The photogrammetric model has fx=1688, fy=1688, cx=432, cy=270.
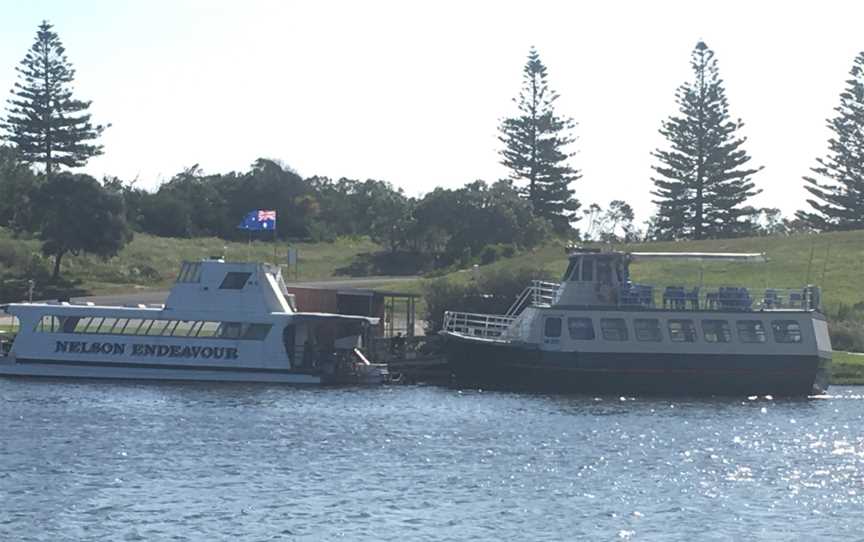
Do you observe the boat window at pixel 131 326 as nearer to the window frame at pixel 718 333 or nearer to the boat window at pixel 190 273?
the boat window at pixel 190 273

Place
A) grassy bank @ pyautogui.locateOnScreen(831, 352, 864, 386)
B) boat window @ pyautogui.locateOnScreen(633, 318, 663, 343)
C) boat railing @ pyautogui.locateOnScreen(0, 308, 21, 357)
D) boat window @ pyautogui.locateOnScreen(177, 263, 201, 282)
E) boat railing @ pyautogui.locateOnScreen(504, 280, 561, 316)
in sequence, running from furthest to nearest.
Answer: grassy bank @ pyautogui.locateOnScreen(831, 352, 864, 386) → boat railing @ pyautogui.locateOnScreen(0, 308, 21, 357) → boat window @ pyautogui.locateOnScreen(177, 263, 201, 282) → boat railing @ pyautogui.locateOnScreen(504, 280, 561, 316) → boat window @ pyautogui.locateOnScreen(633, 318, 663, 343)

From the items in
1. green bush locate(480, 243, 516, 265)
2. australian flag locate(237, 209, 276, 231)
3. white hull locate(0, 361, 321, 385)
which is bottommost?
white hull locate(0, 361, 321, 385)

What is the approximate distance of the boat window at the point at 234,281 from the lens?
224 ft

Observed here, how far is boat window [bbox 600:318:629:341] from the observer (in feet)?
218

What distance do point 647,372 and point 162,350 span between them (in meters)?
19.2

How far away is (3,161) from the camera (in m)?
119

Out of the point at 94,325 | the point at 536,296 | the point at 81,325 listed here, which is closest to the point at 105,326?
the point at 94,325

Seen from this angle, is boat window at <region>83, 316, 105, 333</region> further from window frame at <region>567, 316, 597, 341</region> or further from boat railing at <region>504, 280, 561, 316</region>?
window frame at <region>567, 316, 597, 341</region>

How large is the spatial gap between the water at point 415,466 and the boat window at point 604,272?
580cm

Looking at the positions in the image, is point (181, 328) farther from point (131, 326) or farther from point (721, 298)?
point (721, 298)

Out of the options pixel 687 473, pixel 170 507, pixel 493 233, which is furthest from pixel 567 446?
pixel 493 233

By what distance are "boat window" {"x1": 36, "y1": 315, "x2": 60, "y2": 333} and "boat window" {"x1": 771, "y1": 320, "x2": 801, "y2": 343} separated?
94.2ft

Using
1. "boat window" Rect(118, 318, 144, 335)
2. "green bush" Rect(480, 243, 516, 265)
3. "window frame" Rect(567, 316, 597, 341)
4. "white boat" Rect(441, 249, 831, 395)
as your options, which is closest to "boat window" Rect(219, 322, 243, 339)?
"boat window" Rect(118, 318, 144, 335)

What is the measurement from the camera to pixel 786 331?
67125 millimetres
